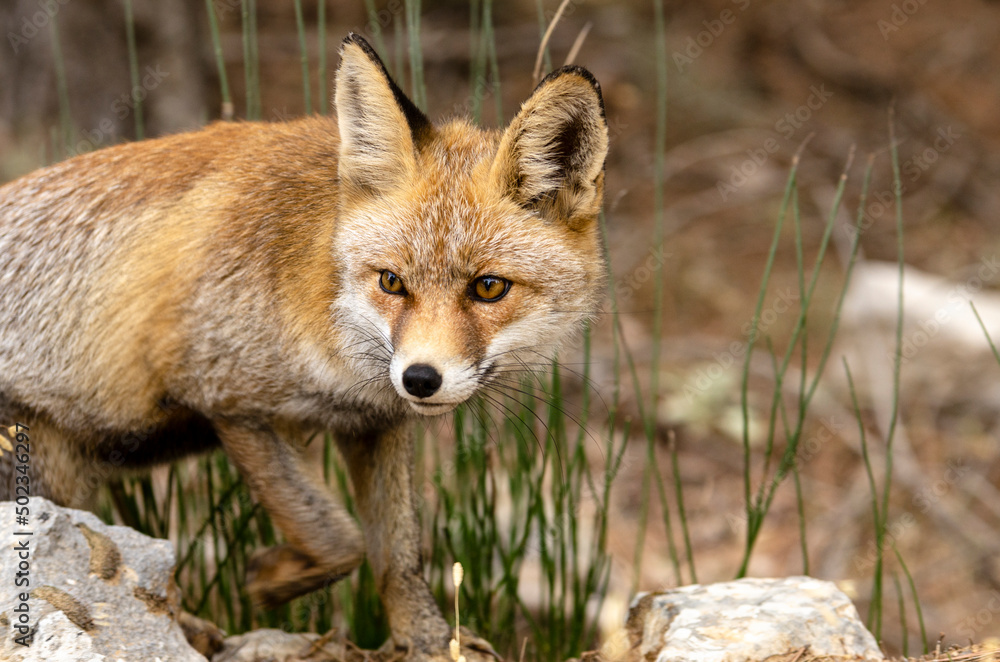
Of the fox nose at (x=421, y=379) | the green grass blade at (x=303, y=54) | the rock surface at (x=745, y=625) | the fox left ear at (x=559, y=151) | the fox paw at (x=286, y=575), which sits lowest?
the rock surface at (x=745, y=625)

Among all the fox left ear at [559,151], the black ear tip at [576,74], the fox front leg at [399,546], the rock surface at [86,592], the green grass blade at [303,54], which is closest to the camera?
the rock surface at [86,592]

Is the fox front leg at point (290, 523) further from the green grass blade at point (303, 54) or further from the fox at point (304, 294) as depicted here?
the green grass blade at point (303, 54)

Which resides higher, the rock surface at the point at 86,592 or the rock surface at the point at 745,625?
the rock surface at the point at 86,592

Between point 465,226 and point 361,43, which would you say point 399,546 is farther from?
point 361,43

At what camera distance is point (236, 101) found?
1038cm

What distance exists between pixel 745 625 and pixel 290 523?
1.71 meters

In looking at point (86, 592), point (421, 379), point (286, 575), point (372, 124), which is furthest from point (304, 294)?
point (86, 592)

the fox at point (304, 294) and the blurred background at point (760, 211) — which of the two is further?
the blurred background at point (760, 211)

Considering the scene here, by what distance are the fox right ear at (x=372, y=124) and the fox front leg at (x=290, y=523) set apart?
107 centimetres

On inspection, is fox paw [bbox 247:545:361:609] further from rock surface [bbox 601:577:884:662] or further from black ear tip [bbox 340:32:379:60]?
black ear tip [bbox 340:32:379:60]

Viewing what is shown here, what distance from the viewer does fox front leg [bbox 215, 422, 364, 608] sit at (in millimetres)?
3434

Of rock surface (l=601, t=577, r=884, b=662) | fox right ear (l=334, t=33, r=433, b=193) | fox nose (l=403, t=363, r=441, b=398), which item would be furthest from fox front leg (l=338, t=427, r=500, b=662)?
fox right ear (l=334, t=33, r=433, b=193)

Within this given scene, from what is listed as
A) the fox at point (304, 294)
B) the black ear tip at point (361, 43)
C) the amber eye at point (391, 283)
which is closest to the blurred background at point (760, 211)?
the fox at point (304, 294)

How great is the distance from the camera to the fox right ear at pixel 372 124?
3.18 m
